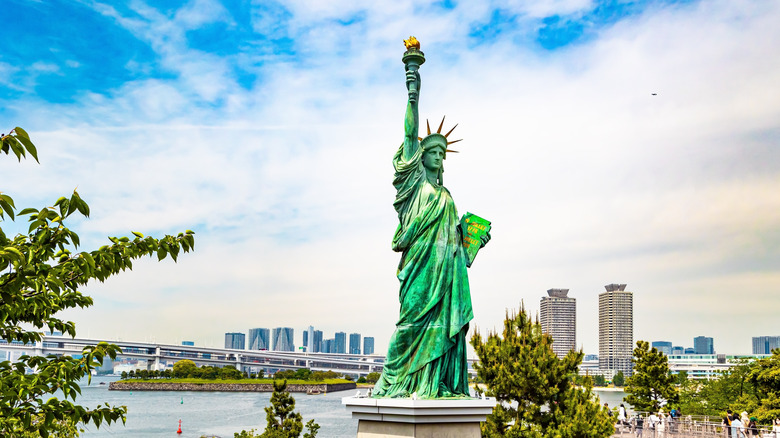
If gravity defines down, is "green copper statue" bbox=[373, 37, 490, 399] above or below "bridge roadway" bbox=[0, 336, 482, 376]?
above

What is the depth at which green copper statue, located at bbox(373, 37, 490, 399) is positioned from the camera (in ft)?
34.1

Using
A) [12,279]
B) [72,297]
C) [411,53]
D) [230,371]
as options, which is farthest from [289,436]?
[230,371]

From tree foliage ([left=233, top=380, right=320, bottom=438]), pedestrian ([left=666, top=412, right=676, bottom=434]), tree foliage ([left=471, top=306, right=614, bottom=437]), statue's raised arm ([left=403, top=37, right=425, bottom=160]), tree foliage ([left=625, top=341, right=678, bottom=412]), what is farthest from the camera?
tree foliage ([left=625, top=341, right=678, bottom=412])

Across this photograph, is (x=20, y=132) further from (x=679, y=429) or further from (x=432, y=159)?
(x=679, y=429)

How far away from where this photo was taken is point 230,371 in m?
98.3

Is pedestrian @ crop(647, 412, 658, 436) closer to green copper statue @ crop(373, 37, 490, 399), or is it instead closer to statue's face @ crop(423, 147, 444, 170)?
green copper statue @ crop(373, 37, 490, 399)

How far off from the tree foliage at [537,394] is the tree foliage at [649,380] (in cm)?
1026

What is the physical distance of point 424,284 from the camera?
1062 cm

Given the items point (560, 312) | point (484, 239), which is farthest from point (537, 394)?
point (560, 312)

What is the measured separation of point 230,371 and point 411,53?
94.0m

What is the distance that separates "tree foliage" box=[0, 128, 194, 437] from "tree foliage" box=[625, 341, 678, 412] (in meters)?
25.2

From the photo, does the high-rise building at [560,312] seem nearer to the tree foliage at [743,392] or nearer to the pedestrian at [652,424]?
the tree foliage at [743,392]

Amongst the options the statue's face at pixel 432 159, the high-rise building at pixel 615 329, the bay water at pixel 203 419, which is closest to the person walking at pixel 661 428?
the statue's face at pixel 432 159

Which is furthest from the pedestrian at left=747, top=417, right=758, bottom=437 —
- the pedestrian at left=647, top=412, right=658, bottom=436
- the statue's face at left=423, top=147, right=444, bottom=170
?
the statue's face at left=423, top=147, right=444, bottom=170
